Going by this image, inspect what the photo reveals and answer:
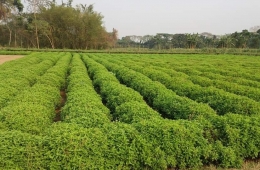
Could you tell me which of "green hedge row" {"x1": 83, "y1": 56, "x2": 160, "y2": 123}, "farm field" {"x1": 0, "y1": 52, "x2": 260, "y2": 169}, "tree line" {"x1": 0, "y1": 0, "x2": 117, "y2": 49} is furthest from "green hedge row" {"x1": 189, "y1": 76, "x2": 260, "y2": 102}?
"tree line" {"x1": 0, "y1": 0, "x2": 117, "y2": 49}

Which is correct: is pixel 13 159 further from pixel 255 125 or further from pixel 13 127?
pixel 255 125

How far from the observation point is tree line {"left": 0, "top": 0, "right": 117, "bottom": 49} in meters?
63.5

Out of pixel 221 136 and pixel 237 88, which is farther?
pixel 237 88

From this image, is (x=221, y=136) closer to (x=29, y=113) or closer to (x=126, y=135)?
(x=126, y=135)

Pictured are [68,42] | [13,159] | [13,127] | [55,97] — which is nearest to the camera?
[13,159]

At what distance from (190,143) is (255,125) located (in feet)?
7.01

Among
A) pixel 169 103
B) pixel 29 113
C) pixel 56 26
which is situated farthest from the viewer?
pixel 56 26

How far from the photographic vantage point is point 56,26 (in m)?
65.2

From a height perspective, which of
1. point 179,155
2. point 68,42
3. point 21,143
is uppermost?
point 68,42

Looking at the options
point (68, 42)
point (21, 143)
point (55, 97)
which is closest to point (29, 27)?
point (68, 42)

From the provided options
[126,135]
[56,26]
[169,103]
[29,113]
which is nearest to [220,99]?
[169,103]

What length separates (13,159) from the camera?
4836 mm

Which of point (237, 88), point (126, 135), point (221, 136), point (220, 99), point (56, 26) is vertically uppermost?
point (56, 26)

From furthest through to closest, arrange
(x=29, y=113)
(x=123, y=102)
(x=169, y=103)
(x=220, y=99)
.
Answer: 1. (x=220, y=99)
2. (x=169, y=103)
3. (x=123, y=102)
4. (x=29, y=113)
